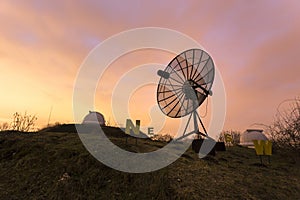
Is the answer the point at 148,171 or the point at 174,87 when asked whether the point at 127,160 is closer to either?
the point at 148,171

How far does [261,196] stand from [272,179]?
92.2 inches

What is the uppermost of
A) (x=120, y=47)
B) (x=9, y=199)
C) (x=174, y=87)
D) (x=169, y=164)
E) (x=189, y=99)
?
(x=120, y=47)

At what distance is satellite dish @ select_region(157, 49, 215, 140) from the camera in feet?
44.3

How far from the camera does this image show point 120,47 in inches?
508

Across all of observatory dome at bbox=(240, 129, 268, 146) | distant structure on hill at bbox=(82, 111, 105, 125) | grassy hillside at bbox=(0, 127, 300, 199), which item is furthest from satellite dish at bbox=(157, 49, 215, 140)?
observatory dome at bbox=(240, 129, 268, 146)

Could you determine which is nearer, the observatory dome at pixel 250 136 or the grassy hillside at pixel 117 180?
the grassy hillside at pixel 117 180

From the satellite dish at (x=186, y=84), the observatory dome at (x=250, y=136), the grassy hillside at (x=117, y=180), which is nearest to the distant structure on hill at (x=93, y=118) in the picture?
the satellite dish at (x=186, y=84)

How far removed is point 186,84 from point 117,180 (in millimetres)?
9191

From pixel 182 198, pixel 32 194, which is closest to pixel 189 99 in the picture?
pixel 182 198

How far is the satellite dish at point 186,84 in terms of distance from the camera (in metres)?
13.5

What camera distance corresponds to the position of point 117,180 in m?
7.12

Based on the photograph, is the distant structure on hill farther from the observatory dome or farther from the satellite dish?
the observatory dome

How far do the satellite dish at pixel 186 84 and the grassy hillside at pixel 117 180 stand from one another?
5235 mm

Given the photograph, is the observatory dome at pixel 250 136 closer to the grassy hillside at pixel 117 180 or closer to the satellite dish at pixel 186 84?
the satellite dish at pixel 186 84
